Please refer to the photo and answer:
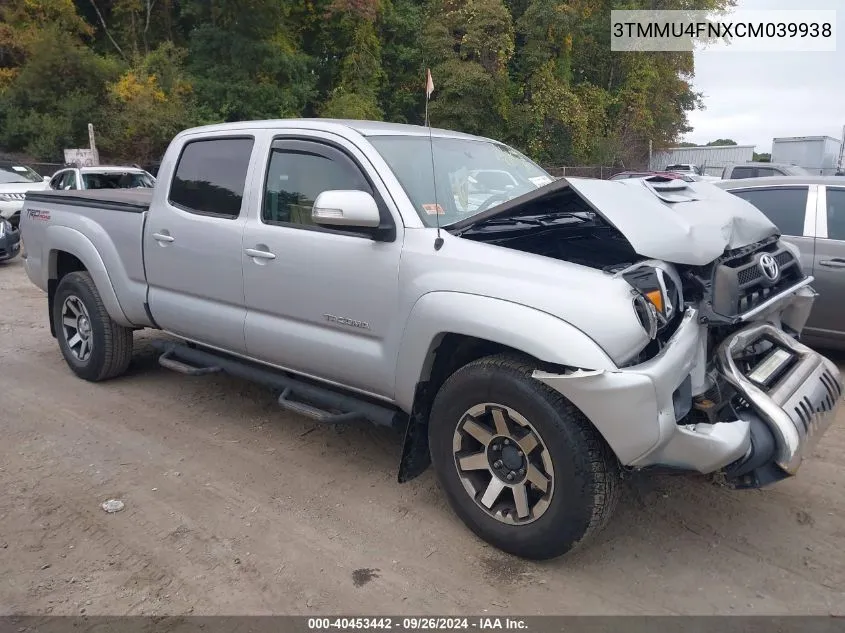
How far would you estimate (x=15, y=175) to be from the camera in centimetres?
1490

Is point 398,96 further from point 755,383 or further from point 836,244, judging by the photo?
point 755,383

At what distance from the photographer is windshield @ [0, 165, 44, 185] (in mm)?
14508

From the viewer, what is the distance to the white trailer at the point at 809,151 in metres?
23.4

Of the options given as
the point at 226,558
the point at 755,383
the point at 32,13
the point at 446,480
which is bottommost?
the point at 226,558

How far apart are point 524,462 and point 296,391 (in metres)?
1.55

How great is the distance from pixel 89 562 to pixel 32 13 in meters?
30.6

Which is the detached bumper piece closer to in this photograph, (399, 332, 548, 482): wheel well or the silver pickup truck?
the silver pickup truck

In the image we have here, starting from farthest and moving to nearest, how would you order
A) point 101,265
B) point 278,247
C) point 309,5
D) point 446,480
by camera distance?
1. point 309,5
2. point 101,265
3. point 278,247
4. point 446,480

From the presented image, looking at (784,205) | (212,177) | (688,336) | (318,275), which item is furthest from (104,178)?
(688,336)

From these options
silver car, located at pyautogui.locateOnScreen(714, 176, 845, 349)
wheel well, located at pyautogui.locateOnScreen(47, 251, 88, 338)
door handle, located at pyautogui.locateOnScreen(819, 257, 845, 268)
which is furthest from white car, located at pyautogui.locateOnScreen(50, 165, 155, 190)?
door handle, located at pyautogui.locateOnScreen(819, 257, 845, 268)

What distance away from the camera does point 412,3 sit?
110 feet

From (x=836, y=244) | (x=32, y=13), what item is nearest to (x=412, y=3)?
(x=32, y=13)

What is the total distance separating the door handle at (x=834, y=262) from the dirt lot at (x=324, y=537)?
145 cm

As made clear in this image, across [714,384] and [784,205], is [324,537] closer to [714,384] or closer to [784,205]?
[714,384]
